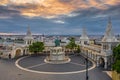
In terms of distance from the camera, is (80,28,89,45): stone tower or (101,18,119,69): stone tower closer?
(101,18,119,69): stone tower

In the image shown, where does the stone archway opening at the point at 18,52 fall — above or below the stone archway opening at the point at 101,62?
above

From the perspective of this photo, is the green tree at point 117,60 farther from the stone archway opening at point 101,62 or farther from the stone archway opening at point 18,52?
the stone archway opening at point 18,52

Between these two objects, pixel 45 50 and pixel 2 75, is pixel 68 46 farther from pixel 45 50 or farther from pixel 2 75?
pixel 2 75

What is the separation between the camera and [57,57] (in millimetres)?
57875

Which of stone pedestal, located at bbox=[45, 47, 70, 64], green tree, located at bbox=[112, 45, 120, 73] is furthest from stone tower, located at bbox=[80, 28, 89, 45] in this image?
green tree, located at bbox=[112, 45, 120, 73]

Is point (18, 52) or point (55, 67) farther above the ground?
point (18, 52)

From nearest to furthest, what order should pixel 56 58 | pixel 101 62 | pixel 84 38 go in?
1. pixel 101 62
2. pixel 56 58
3. pixel 84 38

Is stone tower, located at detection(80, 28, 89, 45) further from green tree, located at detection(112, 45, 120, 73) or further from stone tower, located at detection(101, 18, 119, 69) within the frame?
green tree, located at detection(112, 45, 120, 73)

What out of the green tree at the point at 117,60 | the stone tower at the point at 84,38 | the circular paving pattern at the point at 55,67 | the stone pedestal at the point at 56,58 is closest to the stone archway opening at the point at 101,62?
the circular paving pattern at the point at 55,67

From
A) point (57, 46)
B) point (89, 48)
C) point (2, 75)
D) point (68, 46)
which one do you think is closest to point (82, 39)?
point (68, 46)

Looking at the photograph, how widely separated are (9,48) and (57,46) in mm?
19050

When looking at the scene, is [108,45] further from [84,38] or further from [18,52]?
[18,52]

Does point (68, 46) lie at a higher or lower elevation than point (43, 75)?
higher

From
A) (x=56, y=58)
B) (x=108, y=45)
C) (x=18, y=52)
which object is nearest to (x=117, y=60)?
(x=108, y=45)
